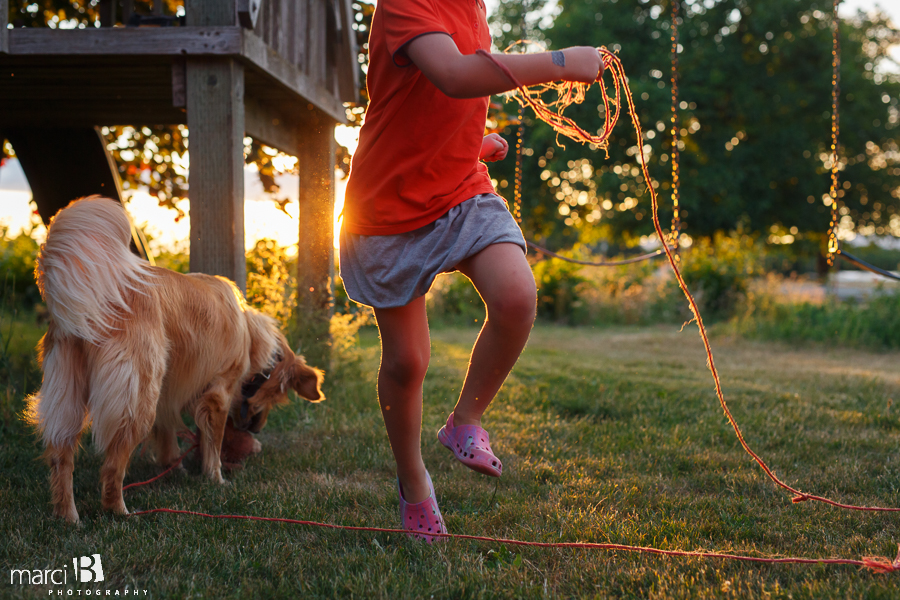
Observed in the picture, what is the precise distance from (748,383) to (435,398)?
274 centimetres

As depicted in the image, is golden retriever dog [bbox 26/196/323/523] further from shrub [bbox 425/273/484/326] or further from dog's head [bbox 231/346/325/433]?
shrub [bbox 425/273/484/326]

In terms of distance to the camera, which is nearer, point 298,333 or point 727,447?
point 727,447

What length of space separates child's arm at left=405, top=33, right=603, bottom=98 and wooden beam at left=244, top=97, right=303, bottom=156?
2.76 meters

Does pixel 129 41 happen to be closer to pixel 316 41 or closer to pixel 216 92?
pixel 216 92

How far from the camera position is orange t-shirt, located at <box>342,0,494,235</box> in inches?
73.5

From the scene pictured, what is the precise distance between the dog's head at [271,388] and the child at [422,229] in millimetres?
1488

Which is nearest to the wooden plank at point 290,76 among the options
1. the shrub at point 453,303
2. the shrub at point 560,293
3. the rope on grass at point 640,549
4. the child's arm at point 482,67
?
the child's arm at point 482,67

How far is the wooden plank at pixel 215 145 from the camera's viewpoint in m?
3.31

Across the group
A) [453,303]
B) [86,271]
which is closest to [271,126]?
[86,271]

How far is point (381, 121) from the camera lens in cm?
192

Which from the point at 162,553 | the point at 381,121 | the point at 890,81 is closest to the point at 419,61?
the point at 381,121

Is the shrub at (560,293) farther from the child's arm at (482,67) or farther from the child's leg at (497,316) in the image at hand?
the child's arm at (482,67)

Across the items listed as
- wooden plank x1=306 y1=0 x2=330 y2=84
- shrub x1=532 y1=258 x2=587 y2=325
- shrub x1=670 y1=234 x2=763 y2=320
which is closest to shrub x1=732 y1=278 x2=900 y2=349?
shrub x1=670 y1=234 x2=763 y2=320

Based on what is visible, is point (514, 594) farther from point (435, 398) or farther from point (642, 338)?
point (642, 338)
